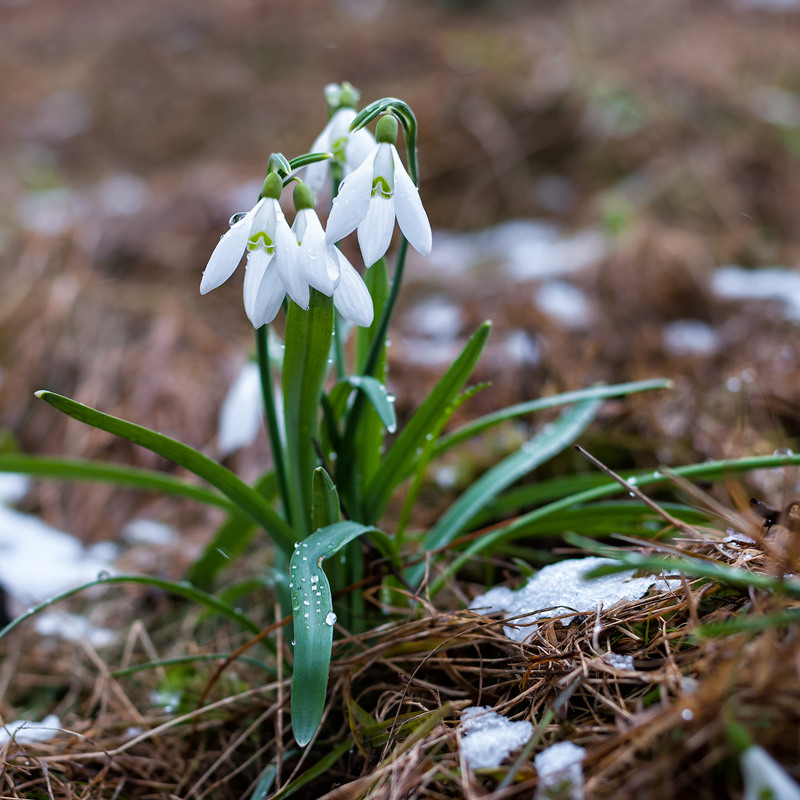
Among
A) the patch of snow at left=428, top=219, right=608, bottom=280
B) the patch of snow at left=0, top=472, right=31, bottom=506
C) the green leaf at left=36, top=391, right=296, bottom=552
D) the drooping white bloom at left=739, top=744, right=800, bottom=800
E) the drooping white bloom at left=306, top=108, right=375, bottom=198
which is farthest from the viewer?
the patch of snow at left=428, top=219, right=608, bottom=280

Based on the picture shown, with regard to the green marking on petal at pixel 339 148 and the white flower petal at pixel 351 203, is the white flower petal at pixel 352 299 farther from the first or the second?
the green marking on petal at pixel 339 148

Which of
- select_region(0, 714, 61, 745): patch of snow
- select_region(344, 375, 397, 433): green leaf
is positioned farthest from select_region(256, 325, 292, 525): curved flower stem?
select_region(0, 714, 61, 745): patch of snow

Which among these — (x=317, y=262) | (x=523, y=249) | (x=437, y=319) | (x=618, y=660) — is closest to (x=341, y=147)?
(x=317, y=262)

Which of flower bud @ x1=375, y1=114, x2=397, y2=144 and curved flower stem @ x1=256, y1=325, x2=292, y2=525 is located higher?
flower bud @ x1=375, y1=114, x2=397, y2=144

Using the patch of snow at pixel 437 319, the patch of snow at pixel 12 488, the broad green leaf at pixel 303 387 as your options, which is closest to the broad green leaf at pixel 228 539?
the broad green leaf at pixel 303 387

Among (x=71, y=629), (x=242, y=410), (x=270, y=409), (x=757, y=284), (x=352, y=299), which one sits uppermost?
(x=352, y=299)

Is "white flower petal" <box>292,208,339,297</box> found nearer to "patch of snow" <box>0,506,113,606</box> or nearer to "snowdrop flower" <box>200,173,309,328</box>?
"snowdrop flower" <box>200,173,309,328</box>

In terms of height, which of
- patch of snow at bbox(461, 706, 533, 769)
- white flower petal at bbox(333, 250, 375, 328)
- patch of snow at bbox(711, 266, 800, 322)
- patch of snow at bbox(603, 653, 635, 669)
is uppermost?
white flower petal at bbox(333, 250, 375, 328)

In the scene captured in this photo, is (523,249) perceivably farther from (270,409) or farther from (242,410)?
(270,409)
